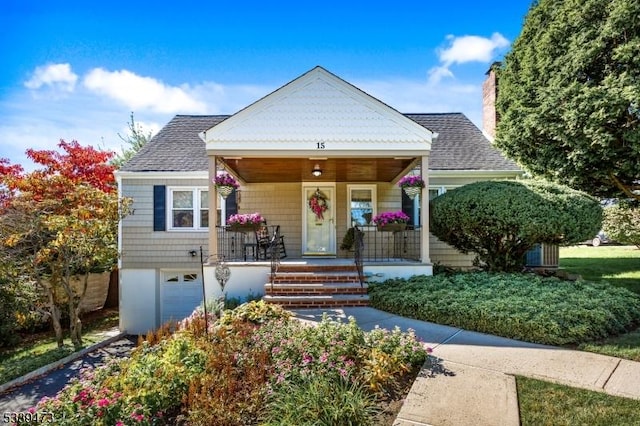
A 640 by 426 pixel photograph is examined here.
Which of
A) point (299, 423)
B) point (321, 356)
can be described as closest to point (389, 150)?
point (321, 356)

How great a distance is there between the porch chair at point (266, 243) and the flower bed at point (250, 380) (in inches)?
191

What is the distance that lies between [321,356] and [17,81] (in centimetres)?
1391

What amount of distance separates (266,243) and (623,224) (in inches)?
539

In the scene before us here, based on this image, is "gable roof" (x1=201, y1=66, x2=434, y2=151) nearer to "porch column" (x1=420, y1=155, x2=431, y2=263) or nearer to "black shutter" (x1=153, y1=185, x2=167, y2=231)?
"porch column" (x1=420, y1=155, x2=431, y2=263)

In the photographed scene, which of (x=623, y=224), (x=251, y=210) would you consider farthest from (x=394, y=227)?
(x=623, y=224)

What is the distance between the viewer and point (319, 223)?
39.3 ft

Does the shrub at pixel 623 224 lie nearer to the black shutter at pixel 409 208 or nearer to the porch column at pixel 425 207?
the black shutter at pixel 409 208

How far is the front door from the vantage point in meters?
11.9

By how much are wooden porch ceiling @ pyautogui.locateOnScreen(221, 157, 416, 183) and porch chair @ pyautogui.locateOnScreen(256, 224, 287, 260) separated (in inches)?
62.0

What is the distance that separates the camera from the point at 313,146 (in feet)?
28.7

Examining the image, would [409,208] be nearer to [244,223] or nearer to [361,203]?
[361,203]

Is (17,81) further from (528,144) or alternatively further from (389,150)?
(528,144)

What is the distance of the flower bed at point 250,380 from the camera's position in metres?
3.38

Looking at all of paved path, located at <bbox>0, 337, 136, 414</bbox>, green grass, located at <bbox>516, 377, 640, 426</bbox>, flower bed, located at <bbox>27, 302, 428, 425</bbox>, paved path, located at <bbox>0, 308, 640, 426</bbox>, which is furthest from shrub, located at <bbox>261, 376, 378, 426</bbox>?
paved path, located at <bbox>0, 337, 136, 414</bbox>
